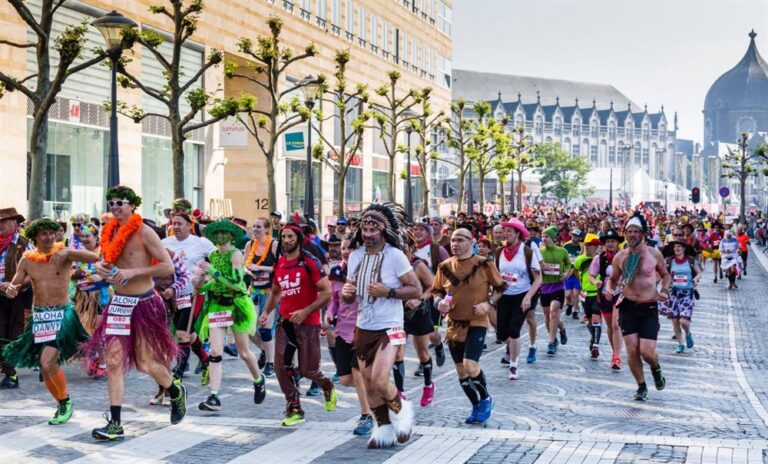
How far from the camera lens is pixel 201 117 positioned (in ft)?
115

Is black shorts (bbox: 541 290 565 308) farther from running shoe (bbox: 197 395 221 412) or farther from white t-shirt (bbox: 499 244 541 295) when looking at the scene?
running shoe (bbox: 197 395 221 412)

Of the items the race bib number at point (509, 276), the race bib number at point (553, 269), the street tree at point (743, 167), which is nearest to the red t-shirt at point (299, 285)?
the race bib number at point (509, 276)

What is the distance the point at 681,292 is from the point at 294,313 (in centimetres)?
863

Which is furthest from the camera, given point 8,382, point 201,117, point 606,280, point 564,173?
point 564,173

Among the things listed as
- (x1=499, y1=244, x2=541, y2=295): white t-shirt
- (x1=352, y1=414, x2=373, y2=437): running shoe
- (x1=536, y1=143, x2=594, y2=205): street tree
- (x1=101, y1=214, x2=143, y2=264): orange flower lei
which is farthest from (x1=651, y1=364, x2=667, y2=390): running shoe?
(x1=536, y1=143, x2=594, y2=205): street tree

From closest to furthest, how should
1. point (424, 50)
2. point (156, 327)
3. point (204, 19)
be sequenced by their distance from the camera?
point (156, 327), point (204, 19), point (424, 50)

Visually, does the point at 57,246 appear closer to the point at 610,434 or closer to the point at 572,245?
the point at 610,434

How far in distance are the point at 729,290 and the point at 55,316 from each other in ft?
74.9

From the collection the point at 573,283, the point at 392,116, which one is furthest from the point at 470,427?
the point at 392,116

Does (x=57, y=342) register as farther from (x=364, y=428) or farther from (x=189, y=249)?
(x=364, y=428)

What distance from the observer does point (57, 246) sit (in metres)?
10.0

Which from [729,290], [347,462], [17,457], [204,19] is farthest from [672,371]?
[204,19]

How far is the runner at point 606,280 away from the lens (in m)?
13.8

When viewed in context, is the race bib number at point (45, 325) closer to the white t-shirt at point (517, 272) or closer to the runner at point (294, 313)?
the runner at point (294, 313)
